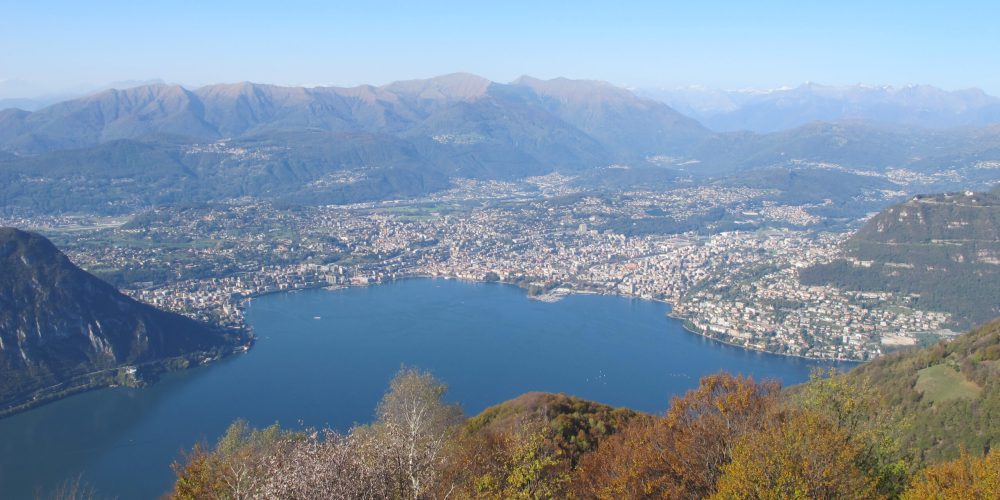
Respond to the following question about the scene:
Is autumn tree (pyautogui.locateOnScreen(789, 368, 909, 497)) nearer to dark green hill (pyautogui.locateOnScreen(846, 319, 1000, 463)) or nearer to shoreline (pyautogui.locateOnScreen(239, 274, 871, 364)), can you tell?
dark green hill (pyautogui.locateOnScreen(846, 319, 1000, 463))

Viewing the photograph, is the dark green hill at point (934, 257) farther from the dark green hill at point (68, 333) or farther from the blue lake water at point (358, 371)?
the dark green hill at point (68, 333)

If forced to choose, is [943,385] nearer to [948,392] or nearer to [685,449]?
[948,392]

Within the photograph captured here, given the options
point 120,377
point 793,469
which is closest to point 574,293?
point 120,377

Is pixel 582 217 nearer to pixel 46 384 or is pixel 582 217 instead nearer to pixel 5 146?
pixel 46 384

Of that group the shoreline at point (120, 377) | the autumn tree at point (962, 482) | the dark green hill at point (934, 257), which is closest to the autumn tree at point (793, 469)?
the autumn tree at point (962, 482)

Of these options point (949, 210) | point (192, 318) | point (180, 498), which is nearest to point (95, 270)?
point (192, 318)
